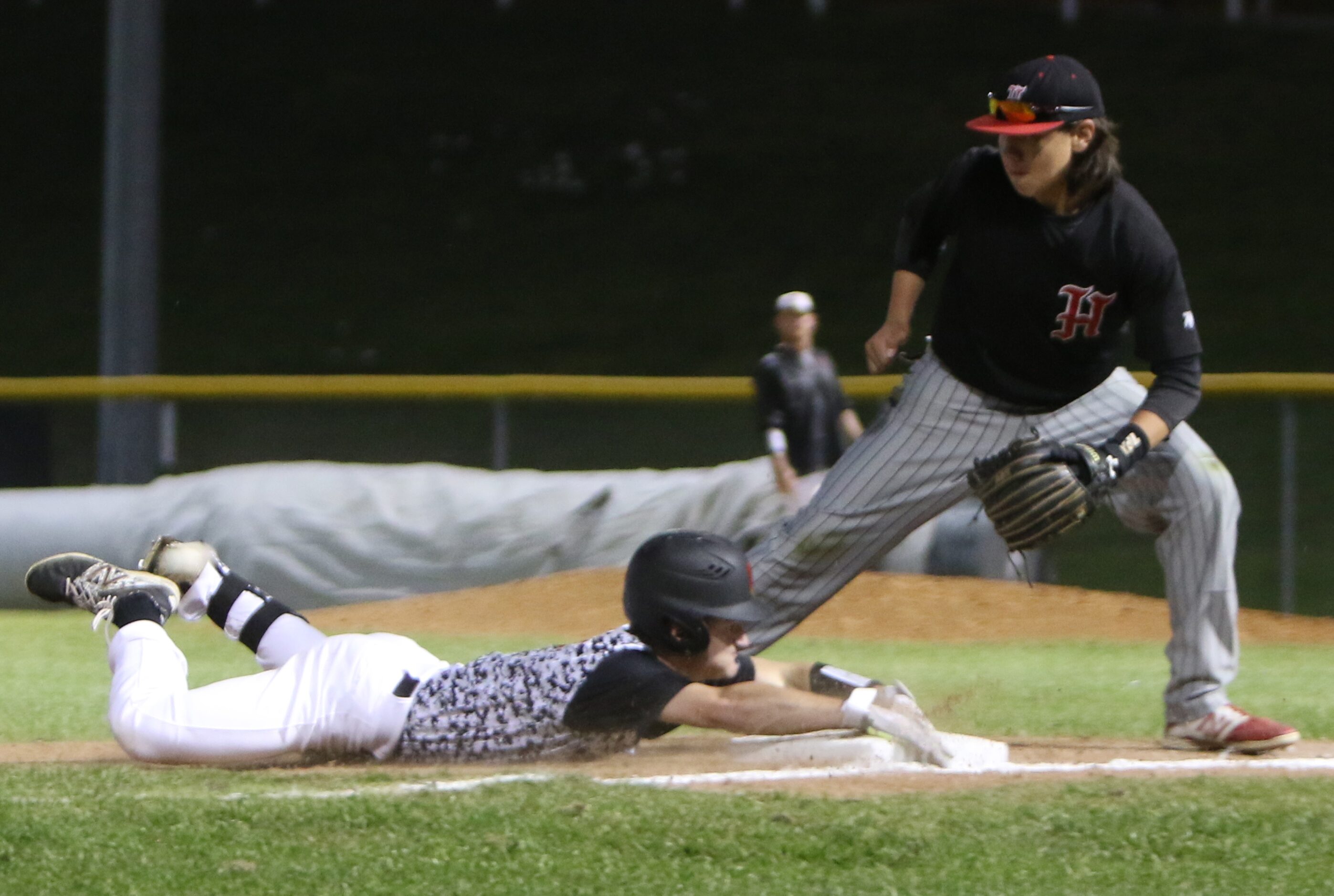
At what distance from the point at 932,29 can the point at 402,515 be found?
22828mm

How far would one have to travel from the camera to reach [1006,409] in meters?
5.05

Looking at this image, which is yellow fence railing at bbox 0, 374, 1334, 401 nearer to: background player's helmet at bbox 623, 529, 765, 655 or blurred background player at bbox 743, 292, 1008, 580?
blurred background player at bbox 743, 292, 1008, 580

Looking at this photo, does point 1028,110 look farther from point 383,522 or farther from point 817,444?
point 383,522

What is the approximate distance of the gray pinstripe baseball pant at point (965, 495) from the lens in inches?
199

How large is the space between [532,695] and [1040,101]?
1947 mm

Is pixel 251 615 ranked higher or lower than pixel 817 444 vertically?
higher

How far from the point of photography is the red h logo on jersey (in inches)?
191

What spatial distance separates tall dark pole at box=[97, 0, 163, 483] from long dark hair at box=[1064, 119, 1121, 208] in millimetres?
8045

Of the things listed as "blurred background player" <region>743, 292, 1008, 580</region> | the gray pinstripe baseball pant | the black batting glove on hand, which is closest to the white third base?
the gray pinstripe baseball pant

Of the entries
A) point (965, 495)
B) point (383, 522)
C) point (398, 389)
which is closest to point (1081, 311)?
point (965, 495)

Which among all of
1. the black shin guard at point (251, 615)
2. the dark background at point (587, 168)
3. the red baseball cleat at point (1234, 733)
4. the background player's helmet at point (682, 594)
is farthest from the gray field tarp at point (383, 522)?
the dark background at point (587, 168)

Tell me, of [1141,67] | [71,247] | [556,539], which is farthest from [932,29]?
[556,539]

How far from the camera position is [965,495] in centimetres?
514

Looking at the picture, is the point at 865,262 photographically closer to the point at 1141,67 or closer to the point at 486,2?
the point at 1141,67
